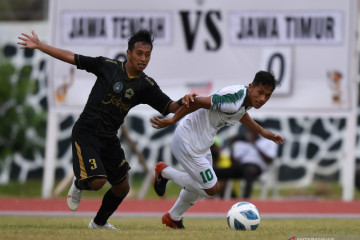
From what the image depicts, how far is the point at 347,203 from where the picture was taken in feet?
46.7

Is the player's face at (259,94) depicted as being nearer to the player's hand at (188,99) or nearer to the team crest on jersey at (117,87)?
the player's hand at (188,99)

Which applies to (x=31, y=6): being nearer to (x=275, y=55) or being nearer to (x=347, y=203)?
(x=275, y=55)

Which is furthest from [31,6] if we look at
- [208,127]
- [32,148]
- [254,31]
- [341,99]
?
[208,127]

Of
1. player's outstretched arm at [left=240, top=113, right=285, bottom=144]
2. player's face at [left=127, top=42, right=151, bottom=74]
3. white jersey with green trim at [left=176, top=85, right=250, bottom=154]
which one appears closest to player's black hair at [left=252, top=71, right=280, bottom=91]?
white jersey with green trim at [left=176, top=85, right=250, bottom=154]

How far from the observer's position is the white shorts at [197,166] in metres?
7.70

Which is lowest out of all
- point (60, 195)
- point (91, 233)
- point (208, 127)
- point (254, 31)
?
point (60, 195)

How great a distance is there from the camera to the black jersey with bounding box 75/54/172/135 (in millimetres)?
7445

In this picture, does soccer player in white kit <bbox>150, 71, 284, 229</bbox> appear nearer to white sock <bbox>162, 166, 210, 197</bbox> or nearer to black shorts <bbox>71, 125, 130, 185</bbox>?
white sock <bbox>162, 166, 210, 197</bbox>

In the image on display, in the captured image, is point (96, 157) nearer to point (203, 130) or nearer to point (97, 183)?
point (97, 183)

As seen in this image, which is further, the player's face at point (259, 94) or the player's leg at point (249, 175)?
the player's leg at point (249, 175)

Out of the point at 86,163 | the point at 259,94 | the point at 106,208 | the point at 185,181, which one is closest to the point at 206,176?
the point at 185,181

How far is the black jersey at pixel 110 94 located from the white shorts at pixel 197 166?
591mm

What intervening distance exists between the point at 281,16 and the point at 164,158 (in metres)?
5.10

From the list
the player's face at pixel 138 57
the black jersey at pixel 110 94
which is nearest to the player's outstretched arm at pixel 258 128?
the black jersey at pixel 110 94
